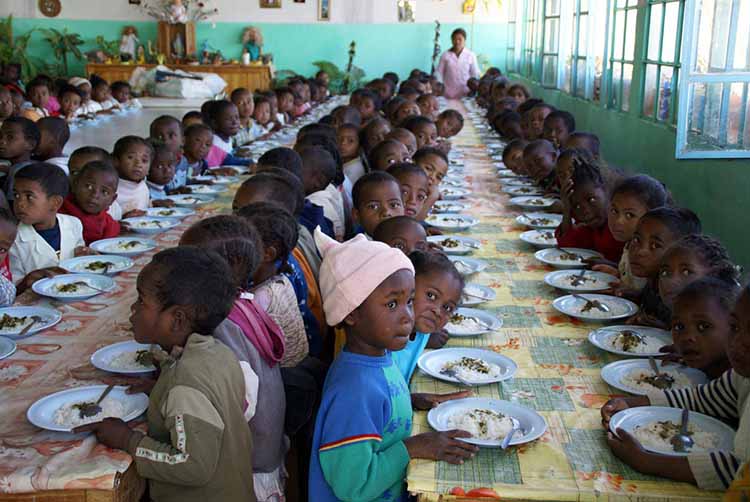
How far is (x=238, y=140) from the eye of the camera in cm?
678

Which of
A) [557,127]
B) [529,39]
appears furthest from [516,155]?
[529,39]

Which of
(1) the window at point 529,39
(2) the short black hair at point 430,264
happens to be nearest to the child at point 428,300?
(2) the short black hair at point 430,264

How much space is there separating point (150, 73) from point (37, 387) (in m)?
11.7

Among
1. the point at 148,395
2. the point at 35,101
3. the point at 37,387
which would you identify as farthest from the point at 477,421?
the point at 35,101

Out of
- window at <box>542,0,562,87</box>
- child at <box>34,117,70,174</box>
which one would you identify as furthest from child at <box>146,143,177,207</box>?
window at <box>542,0,562,87</box>

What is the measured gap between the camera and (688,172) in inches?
152

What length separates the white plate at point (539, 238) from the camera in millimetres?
3117

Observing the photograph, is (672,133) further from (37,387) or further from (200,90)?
(200,90)

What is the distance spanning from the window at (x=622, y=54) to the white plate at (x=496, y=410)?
4.13m

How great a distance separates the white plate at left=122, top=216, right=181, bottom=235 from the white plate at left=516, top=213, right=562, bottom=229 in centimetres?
164

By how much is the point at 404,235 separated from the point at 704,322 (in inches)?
38.2

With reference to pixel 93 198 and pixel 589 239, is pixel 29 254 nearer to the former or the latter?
pixel 93 198

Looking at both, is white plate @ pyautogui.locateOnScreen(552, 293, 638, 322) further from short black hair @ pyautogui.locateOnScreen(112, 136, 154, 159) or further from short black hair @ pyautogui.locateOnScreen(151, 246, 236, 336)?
short black hair @ pyautogui.locateOnScreen(112, 136, 154, 159)

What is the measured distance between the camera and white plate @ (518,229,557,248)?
10.2 feet
